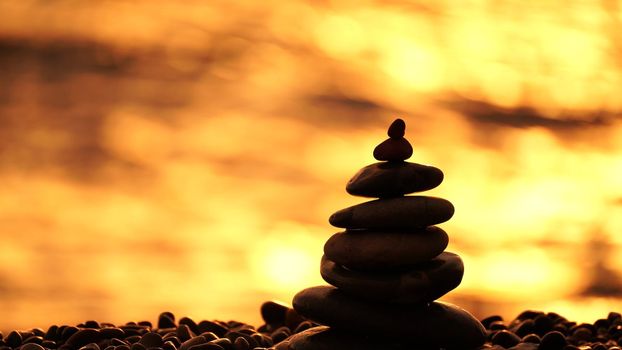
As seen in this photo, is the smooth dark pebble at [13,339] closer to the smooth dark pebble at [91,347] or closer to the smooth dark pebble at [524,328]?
the smooth dark pebble at [91,347]

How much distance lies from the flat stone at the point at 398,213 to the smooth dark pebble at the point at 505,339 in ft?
6.26

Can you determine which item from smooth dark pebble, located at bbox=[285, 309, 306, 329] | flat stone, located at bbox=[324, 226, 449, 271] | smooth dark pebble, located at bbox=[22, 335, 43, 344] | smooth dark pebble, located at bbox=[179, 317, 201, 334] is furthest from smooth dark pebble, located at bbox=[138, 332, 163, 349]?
smooth dark pebble, located at bbox=[285, 309, 306, 329]

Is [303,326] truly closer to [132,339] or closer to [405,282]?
[132,339]

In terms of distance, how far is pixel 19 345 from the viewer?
9.37 m

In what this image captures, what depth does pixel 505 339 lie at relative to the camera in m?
9.38

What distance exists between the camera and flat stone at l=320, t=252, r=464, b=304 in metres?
7.79

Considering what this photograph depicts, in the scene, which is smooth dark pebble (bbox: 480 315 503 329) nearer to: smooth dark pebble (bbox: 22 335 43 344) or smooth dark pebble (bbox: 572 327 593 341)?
smooth dark pebble (bbox: 572 327 593 341)

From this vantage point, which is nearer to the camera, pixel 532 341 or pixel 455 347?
pixel 455 347

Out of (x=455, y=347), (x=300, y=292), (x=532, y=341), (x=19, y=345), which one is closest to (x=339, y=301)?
(x=300, y=292)

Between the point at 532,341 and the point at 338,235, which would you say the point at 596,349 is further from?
the point at 338,235

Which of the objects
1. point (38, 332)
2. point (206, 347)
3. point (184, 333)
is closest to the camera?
point (206, 347)

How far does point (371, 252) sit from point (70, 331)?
127 inches

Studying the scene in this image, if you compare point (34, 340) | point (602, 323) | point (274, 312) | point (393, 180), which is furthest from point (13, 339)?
point (602, 323)

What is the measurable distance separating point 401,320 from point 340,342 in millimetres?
525
